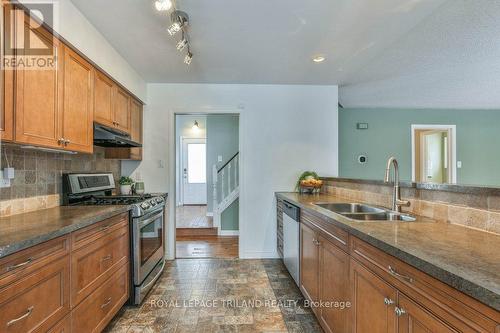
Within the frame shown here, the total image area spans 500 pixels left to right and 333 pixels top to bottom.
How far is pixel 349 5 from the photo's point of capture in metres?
1.89

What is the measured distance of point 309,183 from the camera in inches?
132

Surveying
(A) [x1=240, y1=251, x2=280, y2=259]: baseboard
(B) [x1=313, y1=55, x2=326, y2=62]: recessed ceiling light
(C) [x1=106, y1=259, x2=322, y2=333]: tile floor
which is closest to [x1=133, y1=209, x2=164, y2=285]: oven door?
(C) [x1=106, y1=259, x2=322, y2=333]: tile floor

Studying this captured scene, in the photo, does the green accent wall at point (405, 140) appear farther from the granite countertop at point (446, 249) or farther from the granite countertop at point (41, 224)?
the granite countertop at point (41, 224)

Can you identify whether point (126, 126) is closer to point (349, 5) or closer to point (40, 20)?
point (40, 20)

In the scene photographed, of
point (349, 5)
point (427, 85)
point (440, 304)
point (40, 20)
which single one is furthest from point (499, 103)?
point (40, 20)

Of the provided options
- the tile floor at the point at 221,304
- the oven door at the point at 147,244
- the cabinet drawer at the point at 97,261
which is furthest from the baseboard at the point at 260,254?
the cabinet drawer at the point at 97,261

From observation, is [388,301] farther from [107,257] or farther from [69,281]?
[107,257]

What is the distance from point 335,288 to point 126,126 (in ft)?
9.01

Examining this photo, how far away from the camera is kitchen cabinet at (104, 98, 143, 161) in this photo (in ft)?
10.4

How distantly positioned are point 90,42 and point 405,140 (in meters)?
5.56

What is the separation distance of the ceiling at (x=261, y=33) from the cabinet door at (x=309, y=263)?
1738 millimetres

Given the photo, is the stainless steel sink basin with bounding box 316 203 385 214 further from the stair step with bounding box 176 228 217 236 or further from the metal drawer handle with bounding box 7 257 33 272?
the stair step with bounding box 176 228 217 236

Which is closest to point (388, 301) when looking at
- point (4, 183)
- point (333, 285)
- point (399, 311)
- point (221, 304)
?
point (399, 311)

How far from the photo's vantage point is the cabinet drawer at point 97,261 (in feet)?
5.13
